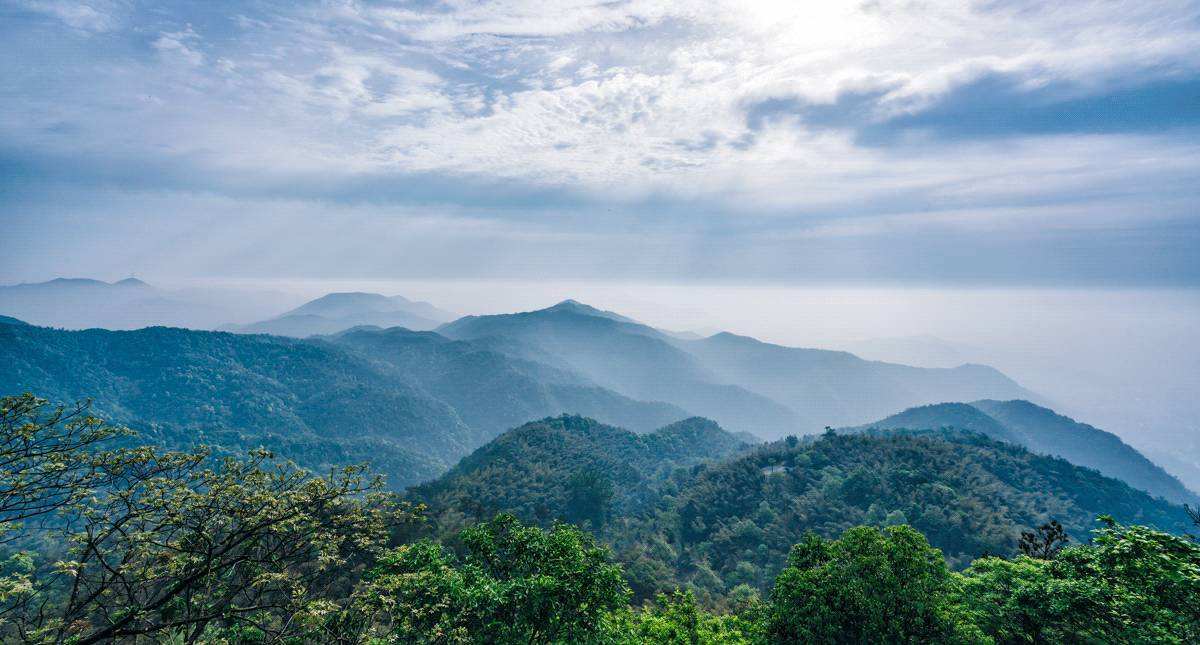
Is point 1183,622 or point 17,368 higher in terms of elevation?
point 1183,622

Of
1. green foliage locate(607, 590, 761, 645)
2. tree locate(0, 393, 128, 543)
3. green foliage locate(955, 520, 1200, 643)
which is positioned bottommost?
green foliage locate(607, 590, 761, 645)

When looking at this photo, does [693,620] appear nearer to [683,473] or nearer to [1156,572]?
[1156,572]

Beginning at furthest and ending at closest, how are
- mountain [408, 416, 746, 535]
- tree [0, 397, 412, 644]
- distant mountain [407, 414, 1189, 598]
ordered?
mountain [408, 416, 746, 535] < distant mountain [407, 414, 1189, 598] < tree [0, 397, 412, 644]

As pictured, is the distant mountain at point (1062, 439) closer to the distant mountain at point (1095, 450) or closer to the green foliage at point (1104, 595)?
the distant mountain at point (1095, 450)

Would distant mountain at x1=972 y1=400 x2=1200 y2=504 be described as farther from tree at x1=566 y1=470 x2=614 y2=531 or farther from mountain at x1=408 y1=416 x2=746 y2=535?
tree at x1=566 y1=470 x2=614 y2=531

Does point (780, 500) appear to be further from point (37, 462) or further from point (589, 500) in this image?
point (37, 462)

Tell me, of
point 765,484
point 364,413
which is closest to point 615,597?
point 765,484

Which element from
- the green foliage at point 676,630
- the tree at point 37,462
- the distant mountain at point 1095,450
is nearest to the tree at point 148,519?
the tree at point 37,462

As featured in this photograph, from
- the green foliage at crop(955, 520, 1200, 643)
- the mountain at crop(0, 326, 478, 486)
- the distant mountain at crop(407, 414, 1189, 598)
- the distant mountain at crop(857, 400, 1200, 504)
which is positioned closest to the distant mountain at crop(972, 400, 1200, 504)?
the distant mountain at crop(857, 400, 1200, 504)
